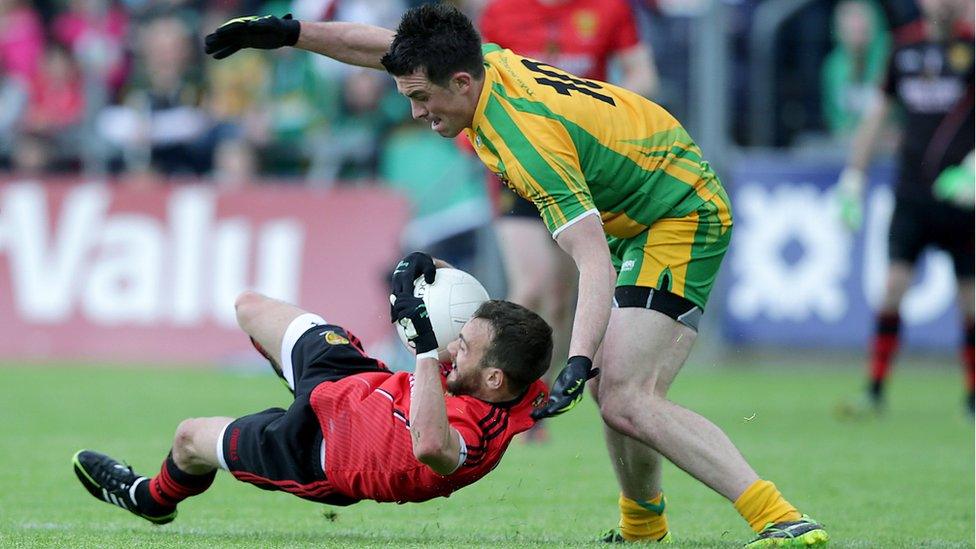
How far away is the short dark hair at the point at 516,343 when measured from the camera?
520cm

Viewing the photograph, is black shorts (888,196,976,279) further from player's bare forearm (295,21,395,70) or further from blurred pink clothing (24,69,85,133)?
blurred pink clothing (24,69,85,133)

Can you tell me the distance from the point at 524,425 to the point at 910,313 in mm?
8708

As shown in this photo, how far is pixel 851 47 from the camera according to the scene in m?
14.4

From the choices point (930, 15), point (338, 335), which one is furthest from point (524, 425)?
point (930, 15)

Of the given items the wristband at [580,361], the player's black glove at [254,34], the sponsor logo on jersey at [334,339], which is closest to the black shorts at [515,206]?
the player's black glove at [254,34]

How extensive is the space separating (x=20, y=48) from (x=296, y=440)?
446 inches

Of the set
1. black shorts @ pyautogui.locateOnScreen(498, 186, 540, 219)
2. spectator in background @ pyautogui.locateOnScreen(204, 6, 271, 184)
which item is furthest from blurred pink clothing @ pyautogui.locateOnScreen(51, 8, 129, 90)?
black shorts @ pyautogui.locateOnScreen(498, 186, 540, 219)

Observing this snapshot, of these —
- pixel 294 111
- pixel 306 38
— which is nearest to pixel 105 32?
pixel 294 111

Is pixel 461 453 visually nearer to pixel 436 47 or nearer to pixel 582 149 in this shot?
pixel 582 149

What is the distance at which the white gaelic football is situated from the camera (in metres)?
5.47

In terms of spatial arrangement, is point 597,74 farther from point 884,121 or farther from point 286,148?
point 286,148

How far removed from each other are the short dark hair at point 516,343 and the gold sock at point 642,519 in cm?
68

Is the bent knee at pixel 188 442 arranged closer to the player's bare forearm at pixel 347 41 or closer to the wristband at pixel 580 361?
the wristband at pixel 580 361

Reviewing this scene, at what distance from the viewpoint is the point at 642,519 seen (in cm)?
561
